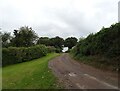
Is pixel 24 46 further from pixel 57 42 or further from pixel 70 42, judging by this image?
pixel 70 42

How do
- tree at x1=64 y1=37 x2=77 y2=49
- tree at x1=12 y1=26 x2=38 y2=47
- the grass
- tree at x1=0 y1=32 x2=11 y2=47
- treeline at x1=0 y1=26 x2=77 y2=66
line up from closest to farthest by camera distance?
the grass
treeline at x1=0 y1=26 x2=77 y2=66
tree at x1=12 y1=26 x2=38 y2=47
tree at x1=0 y1=32 x2=11 y2=47
tree at x1=64 y1=37 x2=77 y2=49

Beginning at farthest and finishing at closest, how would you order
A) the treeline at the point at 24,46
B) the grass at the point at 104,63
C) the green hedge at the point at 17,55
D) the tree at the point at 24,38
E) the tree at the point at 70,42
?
the tree at the point at 70,42 < the tree at the point at 24,38 < the treeline at the point at 24,46 < the green hedge at the point at 17,55 < the grass at the point at 104,63

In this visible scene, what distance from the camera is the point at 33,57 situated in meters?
45.7

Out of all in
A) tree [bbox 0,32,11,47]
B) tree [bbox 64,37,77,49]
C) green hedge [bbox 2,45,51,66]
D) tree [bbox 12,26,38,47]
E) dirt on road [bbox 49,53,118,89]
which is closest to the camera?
dirt on road [bbox 49,53,118,89]

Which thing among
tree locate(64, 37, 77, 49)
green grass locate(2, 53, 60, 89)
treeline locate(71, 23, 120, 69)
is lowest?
green grass locate(2, 53, 60, 89)

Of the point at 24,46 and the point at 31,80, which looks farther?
the point at 24,46

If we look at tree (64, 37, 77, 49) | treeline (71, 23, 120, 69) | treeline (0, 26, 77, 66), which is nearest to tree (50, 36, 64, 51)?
treeline (0, 26, 77, 66)

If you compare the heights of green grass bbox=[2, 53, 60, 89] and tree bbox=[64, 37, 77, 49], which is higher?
tree bbox=[64, 37, 77, 49]

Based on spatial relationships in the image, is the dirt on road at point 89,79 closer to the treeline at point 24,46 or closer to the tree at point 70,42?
the treeline at point 24,46

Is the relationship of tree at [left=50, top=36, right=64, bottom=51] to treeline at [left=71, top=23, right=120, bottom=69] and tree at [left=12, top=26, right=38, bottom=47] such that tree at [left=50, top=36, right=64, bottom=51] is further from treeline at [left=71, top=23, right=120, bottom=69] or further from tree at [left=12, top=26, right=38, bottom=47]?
treeline at [left=71, top=23, right=120, bottom=69]

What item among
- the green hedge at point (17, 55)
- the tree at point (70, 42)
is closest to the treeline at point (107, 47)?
the green hedge at point (17, 55)

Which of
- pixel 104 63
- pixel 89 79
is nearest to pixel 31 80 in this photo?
pixel 89 79

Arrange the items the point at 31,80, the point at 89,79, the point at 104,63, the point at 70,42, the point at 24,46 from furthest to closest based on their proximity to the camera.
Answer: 1. the point at 70,42
2. the point at 24,46
3. the point at 104,63
4. the point at 31,80
5. the point at 89,79

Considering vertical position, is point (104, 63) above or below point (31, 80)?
above
